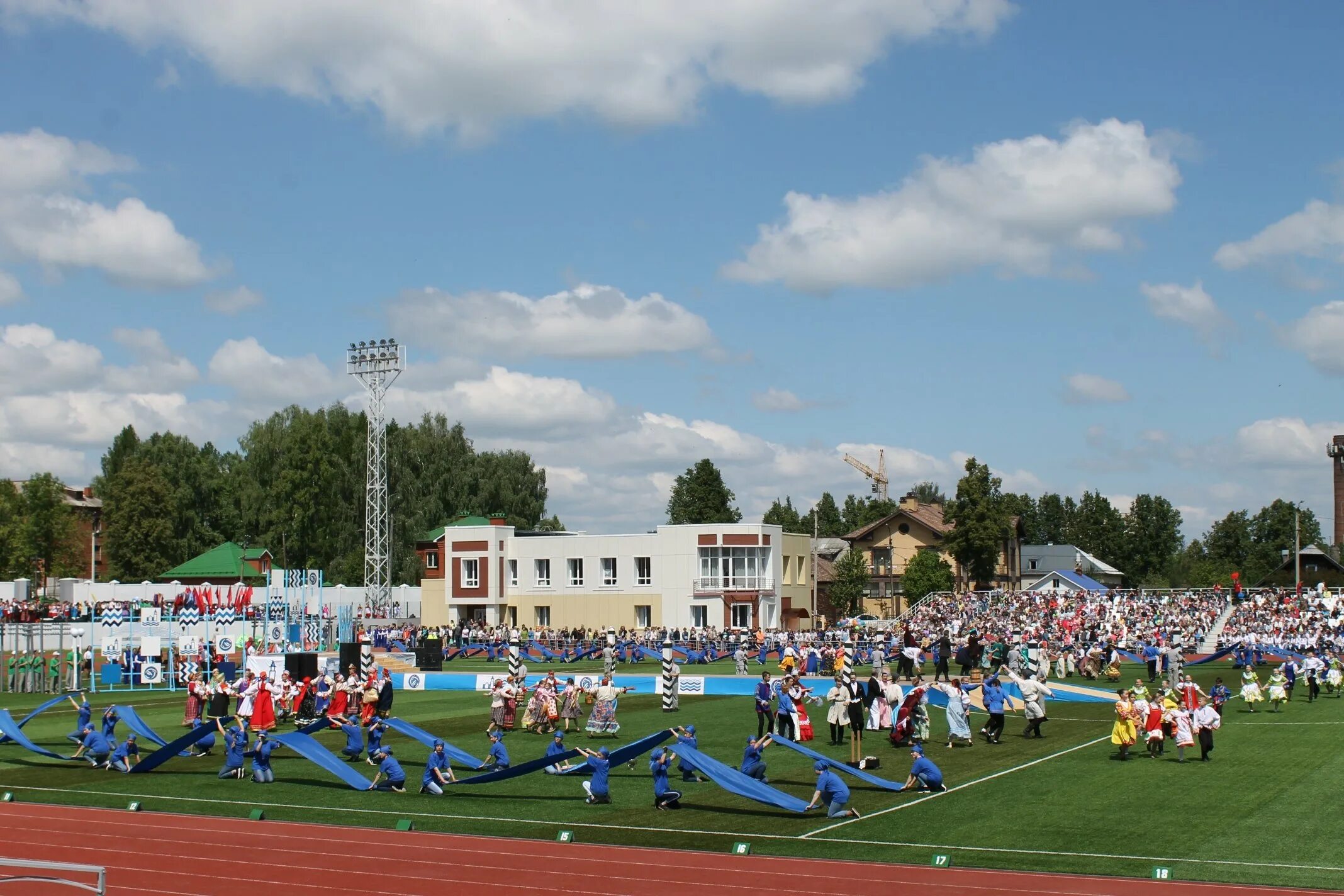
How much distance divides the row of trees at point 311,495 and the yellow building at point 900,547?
1096 inches

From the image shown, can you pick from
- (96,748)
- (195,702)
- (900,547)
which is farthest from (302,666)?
(900,547)

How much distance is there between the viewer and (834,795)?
20.7 m

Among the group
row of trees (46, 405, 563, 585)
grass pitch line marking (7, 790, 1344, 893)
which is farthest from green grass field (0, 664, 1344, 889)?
row of trees (46, 405, 563, 585)

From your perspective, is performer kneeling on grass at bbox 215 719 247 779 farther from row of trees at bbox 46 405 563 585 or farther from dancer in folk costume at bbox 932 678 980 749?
row of trees at bbox 46 405 563 585

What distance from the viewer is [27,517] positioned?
104 metres

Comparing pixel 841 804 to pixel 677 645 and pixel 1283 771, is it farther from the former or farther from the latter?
pixel 677 645

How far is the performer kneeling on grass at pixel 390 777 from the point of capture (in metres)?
23.9

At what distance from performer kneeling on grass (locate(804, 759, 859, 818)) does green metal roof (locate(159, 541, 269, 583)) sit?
80.5 metres

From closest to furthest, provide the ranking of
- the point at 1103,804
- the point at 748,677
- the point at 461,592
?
the point at 1103,804 → the point at 748,677 → the point at 461,592

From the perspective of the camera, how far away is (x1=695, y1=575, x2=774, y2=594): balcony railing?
3334 inches

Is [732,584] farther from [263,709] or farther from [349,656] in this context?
[263,709]

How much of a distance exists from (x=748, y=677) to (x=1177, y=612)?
94.3 ft

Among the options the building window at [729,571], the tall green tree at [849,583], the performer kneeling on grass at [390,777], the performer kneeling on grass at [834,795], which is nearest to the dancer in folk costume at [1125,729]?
the performer kneeling on grass at [834,795]

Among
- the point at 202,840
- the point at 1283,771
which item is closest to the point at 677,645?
the point at 1283,771
